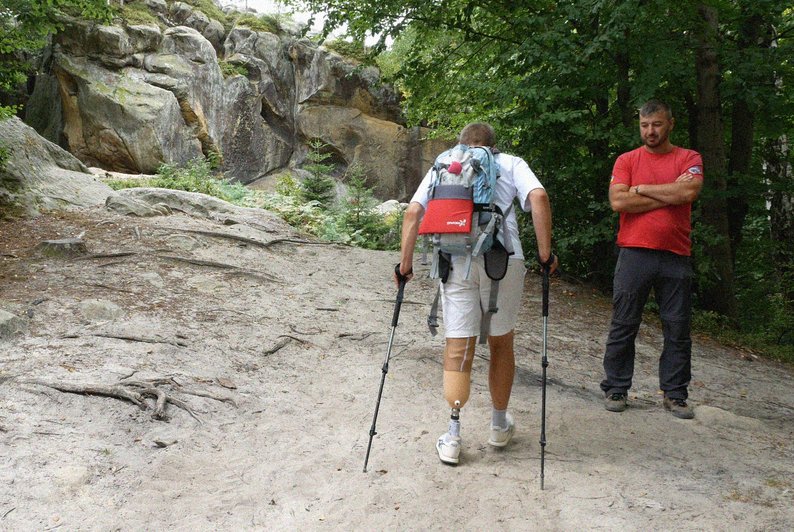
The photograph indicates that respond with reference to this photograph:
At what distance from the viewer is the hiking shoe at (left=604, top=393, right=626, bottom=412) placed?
15.5 ft

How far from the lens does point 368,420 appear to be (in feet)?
15.2

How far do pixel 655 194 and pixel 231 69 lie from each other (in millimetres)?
21608

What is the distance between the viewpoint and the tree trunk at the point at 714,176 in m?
8.38

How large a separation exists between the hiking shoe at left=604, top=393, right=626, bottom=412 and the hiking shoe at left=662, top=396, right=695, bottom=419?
316mm

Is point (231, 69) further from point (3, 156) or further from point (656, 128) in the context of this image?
point (656, 128)

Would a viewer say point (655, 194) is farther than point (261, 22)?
No

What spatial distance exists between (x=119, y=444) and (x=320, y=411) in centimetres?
146

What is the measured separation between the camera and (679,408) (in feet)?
15.3

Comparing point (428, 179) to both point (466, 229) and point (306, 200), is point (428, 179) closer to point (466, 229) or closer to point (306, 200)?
point (466, 229)

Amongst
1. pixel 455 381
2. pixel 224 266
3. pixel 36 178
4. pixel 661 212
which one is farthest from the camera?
pixel 36 178

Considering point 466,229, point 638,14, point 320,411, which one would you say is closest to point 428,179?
point 466,229

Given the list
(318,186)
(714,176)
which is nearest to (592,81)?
(714,176)

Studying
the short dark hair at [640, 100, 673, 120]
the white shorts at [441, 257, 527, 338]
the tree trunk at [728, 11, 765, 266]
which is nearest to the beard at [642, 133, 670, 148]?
the short dark hair at [640, 100, 673, 120]

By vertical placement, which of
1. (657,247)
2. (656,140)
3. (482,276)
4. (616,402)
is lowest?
(616,402)
